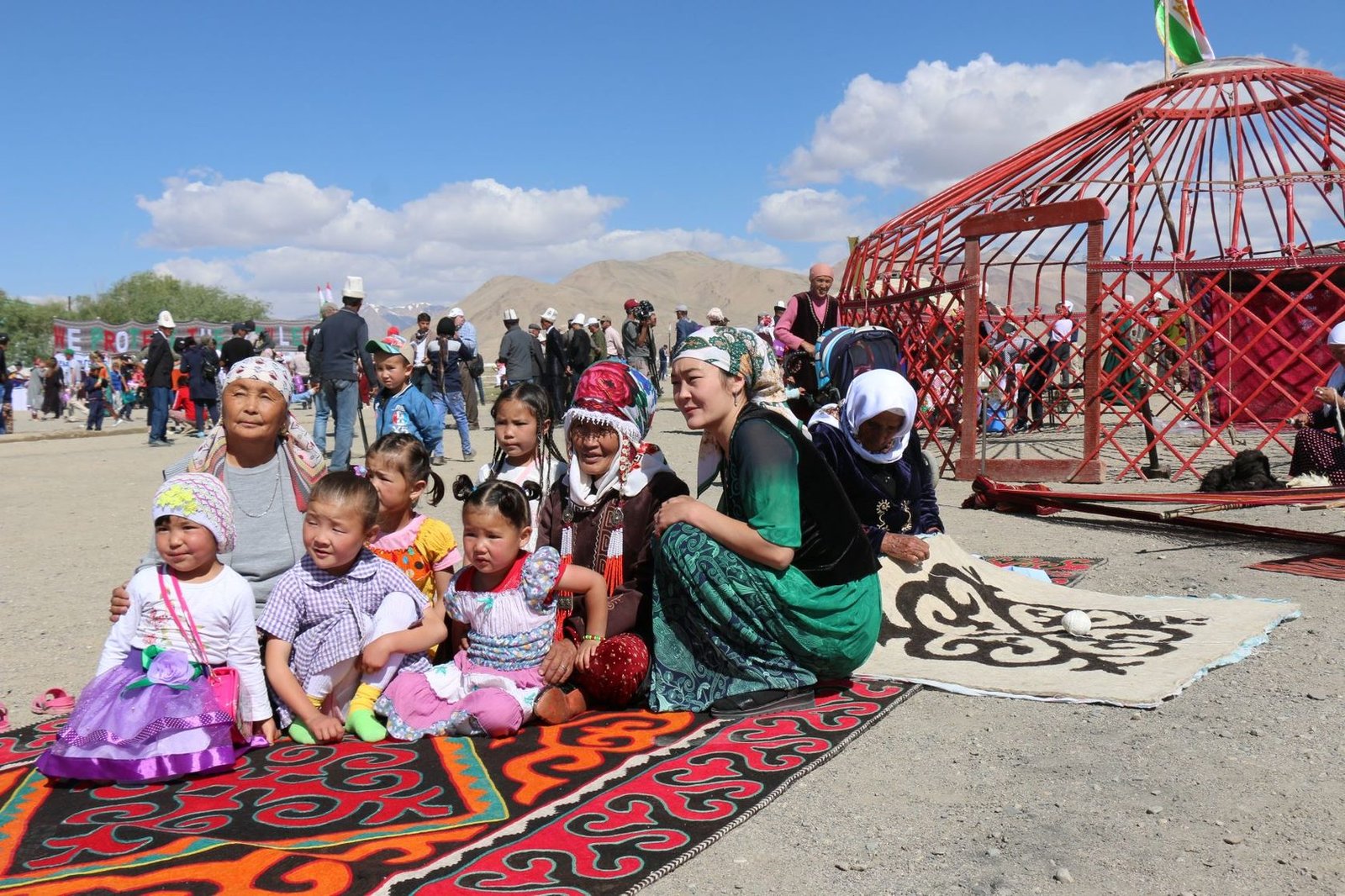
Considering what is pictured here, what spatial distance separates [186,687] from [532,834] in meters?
1.01

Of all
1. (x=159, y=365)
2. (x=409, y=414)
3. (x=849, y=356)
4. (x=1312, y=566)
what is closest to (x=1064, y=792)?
(x=1312, y=566)

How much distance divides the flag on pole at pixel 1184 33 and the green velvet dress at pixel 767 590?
9.51 meters

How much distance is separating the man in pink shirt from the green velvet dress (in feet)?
14.7

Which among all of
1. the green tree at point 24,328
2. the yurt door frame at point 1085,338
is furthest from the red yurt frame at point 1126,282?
the green tree at point 24,328

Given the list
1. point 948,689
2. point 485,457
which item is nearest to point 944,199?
point 485,457

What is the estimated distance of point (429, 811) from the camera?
8.09ft

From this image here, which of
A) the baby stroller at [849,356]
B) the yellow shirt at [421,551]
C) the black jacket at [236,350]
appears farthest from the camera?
the black jacket at [236,350]

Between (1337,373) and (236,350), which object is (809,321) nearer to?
(1337,373)

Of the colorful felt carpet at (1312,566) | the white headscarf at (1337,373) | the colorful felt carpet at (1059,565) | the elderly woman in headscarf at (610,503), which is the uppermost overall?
the white headscarf at (1337,373)

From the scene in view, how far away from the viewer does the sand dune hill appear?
70.1m

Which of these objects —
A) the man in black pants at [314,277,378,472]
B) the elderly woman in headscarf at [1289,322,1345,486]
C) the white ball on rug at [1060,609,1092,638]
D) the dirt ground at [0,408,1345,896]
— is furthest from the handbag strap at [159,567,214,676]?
the elderly woman in headscarf at [1289,322,1345,486]

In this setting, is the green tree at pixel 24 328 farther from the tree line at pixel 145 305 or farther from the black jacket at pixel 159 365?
the black jacket at pixel 159 365

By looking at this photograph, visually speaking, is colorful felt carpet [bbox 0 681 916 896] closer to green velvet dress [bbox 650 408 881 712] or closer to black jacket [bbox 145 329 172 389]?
green velvet dress [bbox 650 408 881 712]

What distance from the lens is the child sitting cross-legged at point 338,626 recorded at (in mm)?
3016
